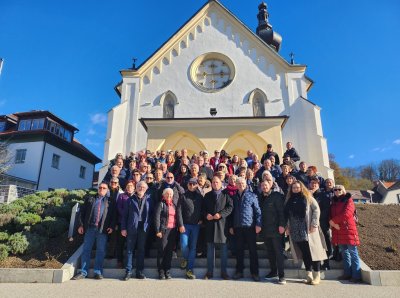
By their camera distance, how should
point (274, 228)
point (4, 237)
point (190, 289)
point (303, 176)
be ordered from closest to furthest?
point (190, 289), point (274, 228), point (4, 237), point (303, 176)

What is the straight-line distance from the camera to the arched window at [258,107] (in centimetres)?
1730

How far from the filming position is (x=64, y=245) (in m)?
6.98

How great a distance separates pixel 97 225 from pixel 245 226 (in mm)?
3042

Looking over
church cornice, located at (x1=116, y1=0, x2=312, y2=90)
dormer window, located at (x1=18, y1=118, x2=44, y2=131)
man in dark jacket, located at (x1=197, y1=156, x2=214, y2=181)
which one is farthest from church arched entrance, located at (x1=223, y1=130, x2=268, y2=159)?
dormer window, located at (x1=18, y1=118, x2=44, y2=131)

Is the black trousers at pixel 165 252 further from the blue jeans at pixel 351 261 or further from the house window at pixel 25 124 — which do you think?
the house window at pixel 25 124

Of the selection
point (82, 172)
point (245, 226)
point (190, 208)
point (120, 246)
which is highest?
point (82, 172)

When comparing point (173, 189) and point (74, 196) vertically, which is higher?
point (74, 196)

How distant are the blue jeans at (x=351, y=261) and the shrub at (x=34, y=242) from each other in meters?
6.68

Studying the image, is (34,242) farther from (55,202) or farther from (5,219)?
(55,202)

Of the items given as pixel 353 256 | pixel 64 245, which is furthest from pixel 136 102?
pixel 353 256

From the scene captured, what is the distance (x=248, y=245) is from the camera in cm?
574

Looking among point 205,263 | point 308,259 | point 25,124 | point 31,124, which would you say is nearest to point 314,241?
point 308,259

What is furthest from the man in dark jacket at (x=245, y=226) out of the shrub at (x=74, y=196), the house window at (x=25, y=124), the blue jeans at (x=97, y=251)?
the house window at (x=25, y=124)

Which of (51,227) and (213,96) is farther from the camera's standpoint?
(213,96)
